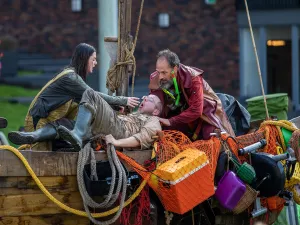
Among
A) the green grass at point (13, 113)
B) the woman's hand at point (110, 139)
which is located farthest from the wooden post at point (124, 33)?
the green grass at point (13, 113)

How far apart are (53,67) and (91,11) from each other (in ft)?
5.46

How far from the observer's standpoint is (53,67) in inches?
880

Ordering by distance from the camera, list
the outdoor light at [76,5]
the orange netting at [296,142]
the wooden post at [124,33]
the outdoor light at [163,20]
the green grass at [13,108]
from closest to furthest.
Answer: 1. the orange netting at [296,142]
2. the wooden post at [124,33]
3. the green grass at [13,108]
4. the outdoor light at [163,20]
5. the outdoor light at [76,5]

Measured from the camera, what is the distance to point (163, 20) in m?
22.4

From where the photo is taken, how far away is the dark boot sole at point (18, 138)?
764 centimetres

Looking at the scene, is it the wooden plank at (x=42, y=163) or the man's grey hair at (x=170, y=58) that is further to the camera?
the man's grey hair at (x=170, y=58)

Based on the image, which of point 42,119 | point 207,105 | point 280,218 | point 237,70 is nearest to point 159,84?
point 207,105

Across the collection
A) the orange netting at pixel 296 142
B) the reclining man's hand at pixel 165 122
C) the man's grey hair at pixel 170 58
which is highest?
the man's grey hair at pixel 170 58

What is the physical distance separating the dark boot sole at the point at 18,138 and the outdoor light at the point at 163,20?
14833mm

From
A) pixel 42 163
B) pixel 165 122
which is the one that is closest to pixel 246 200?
pixel 165 122

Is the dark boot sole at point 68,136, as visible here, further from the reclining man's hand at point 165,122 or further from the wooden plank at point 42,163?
the reclining man's hand at point 165,122

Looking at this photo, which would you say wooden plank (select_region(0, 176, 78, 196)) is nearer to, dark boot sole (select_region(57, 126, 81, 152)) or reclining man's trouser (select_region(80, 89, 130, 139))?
dark boot sole (select_region(57, 126, 81, 152))

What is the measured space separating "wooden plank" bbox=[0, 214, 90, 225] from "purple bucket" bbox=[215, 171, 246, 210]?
112 cm

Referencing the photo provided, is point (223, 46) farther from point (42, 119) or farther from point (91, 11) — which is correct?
point (42, 119)
